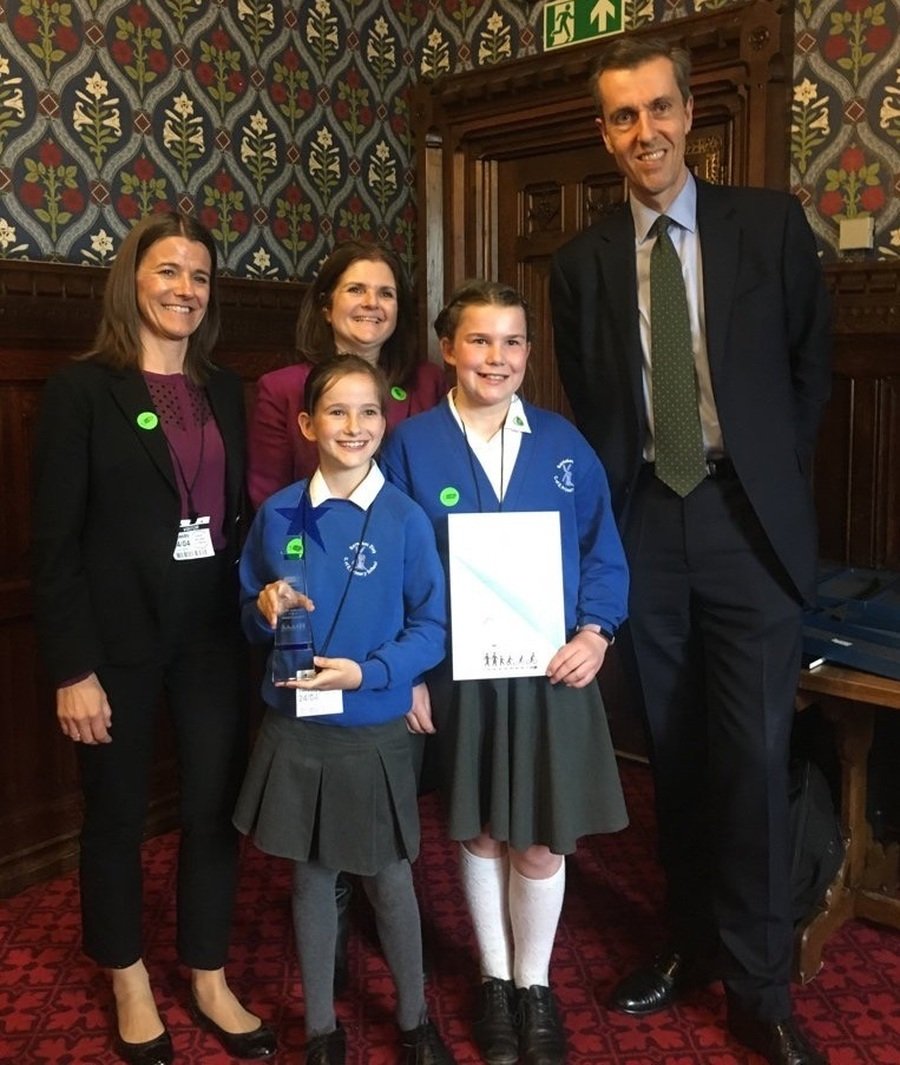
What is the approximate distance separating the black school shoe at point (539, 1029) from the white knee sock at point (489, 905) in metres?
0.07

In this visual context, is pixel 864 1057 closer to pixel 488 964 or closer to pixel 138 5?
pixel 488 964

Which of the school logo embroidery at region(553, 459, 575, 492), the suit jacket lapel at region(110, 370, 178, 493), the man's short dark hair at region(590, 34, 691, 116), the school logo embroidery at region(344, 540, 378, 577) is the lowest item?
the school logo embroidery at region(344, 540, 378, 577)

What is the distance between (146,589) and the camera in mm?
1844

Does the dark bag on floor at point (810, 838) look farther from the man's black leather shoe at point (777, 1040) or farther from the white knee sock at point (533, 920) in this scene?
the white knee sock at point (533, 920)

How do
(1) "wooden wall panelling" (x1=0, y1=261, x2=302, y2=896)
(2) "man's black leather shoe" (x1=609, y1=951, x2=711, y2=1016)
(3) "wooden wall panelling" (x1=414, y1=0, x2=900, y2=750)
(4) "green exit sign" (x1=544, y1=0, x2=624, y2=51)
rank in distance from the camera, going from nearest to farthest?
(2) "man's black leather shoe" (x1=609, y1=951, x2=711, y2=1016)
(1) "wooden wall panelling" (x1=0, y1=261, x2=302, y2=896)
(3) "wooden wall panelling" (x1=414, y1=0, x2=900, y2=750)
(4) "green exit sign" (x1=544, y1=0, x2=624, y2=51)

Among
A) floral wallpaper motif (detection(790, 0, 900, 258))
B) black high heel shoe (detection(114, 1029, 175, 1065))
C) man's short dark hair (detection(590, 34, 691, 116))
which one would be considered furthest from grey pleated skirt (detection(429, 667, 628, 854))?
floral wallpaper motif (detection(790, 0, 900, 258))

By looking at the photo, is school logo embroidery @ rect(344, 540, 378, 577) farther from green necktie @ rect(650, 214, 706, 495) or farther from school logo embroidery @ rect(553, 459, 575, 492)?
green necktie @ rect(650, 214, 706, 495)

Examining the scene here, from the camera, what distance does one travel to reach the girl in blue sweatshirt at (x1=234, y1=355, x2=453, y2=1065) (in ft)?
5.68

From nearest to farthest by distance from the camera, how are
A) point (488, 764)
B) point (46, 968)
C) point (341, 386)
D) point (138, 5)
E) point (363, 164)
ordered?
point (341, 386)
point (488, 764)
point (46, 968)
point (138, 5)
point (363, 164)

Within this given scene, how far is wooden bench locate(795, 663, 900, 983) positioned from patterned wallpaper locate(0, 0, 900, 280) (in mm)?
1130

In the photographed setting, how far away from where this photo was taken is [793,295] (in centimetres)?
193

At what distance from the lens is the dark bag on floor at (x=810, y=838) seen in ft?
7.18

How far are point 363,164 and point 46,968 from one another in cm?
247

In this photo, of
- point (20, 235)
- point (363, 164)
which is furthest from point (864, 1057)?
point (363, 164)
